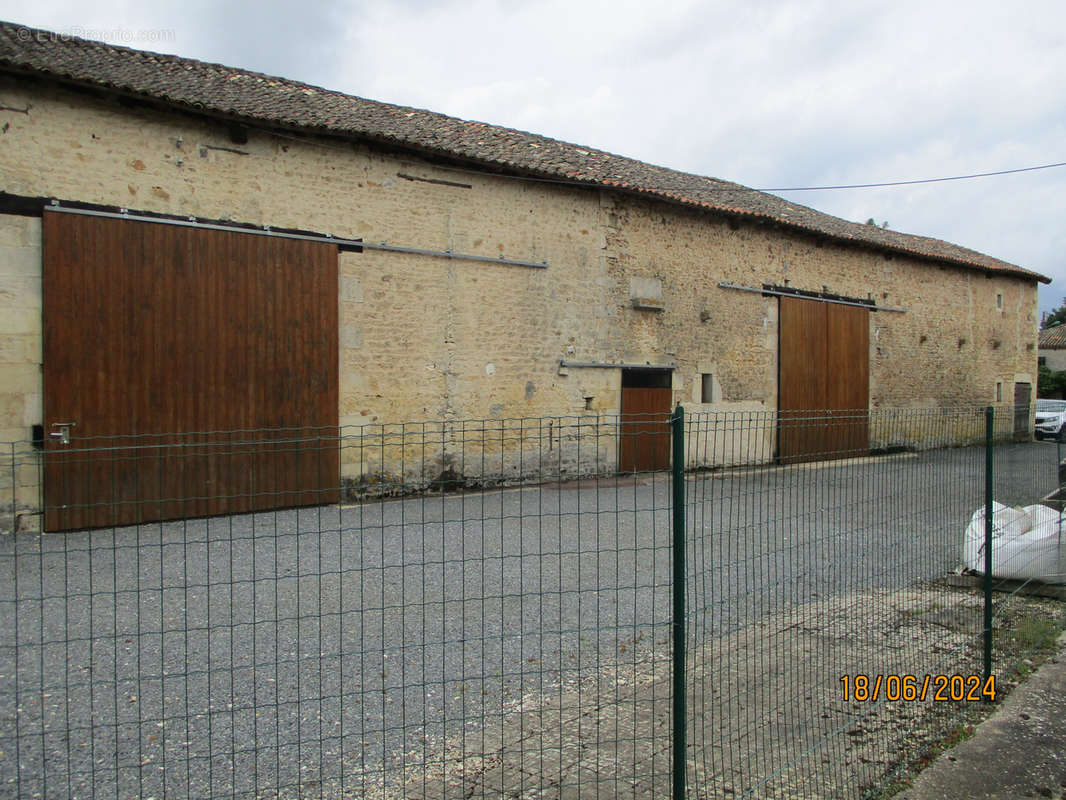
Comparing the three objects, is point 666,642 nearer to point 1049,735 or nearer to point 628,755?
point 628,755

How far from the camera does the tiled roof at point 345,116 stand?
8047 millimetres

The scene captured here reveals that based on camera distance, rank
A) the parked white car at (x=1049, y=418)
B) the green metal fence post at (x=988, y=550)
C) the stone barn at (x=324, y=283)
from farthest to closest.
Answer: the parked white car at (x=1049, y=418)
the stone barn at (x=324, y=283)
the green metal fence post at (x=988, y=550)

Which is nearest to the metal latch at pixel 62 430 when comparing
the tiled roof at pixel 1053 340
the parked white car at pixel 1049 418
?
the parked white car at pixel 1049 418

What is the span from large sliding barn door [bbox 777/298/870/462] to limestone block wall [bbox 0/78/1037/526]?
1.45ft

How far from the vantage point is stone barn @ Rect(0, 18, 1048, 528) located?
7.67 meters

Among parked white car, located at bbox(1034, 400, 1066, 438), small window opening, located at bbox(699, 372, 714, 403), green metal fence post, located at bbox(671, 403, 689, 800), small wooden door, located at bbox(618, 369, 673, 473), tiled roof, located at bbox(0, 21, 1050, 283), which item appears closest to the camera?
green metal fence post, located at bbox(671, 403, 689, 800)

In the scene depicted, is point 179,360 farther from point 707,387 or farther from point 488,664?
point 707,387

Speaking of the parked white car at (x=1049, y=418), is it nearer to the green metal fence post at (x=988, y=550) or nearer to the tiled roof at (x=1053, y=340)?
the tiled roof at (x=1053, y=340)

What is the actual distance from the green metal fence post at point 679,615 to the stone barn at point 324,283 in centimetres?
274

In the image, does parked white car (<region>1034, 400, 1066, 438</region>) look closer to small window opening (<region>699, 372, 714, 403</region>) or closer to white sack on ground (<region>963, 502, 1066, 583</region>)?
small window opening (<region>699, 372, 714, 403</region>)

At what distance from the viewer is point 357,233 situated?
9.65m

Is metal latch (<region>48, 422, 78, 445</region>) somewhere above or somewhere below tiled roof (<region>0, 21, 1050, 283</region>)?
below

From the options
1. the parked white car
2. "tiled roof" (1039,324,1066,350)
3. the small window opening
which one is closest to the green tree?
"tiled roof" (1039,324,1066,350)

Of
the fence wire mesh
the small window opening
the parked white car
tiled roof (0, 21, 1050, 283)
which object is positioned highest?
tiled roof (0, 21, 1050, 283)
